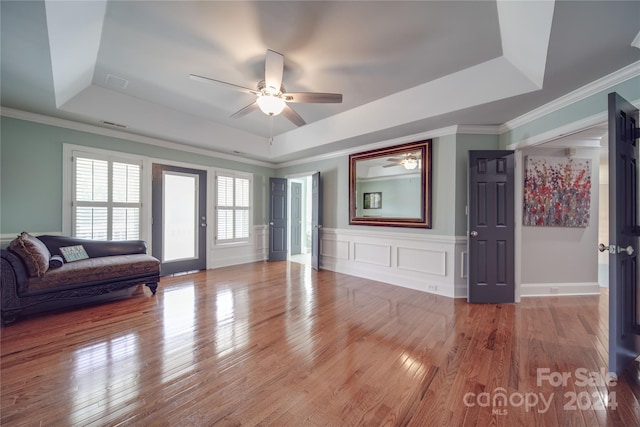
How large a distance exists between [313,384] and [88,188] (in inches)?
174

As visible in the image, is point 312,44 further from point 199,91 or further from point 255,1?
point 199,91

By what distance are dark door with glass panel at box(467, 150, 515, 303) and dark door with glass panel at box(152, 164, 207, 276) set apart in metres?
4.90

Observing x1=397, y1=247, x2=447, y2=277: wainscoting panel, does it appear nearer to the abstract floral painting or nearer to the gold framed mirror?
the gold framed mirror

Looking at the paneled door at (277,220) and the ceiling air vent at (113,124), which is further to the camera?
the paneled door at (277,220)

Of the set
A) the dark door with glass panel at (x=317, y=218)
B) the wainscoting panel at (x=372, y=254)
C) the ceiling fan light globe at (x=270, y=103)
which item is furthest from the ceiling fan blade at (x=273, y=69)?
the wainscoting panel at (x=372, y=254)

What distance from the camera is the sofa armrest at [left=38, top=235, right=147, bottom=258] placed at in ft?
11.0

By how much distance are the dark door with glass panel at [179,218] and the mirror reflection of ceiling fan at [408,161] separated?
386 centimetres

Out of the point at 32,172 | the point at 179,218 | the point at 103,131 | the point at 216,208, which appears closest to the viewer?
the point at 32,172

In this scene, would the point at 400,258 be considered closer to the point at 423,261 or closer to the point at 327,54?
the point at 423,261

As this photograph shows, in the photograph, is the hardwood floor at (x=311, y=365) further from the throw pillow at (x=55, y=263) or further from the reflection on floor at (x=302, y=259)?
the reflection on floor at (x=302, y=259)

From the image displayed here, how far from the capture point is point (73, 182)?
366 cm

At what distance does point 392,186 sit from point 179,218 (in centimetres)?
415

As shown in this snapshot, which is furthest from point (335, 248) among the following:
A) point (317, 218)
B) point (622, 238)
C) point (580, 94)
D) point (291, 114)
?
point (580, 94)

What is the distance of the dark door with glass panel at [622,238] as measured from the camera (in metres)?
1.84
